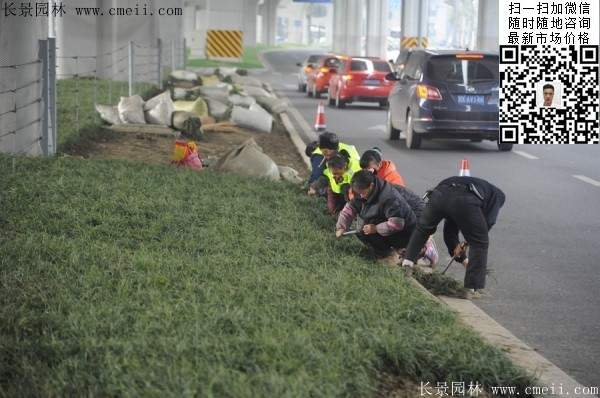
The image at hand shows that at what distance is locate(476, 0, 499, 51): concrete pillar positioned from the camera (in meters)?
52.4

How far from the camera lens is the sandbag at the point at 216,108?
77.4 ft

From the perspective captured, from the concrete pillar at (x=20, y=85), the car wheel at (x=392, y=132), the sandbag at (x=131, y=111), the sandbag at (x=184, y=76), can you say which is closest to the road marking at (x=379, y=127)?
the car wheel at (x=392, y=132)

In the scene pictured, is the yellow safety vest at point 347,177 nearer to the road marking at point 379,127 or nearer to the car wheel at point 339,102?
the road marking at point 379,127

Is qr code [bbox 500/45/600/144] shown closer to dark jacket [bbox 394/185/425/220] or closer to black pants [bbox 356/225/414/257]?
dark jacket [bbox 394/185/425/220]

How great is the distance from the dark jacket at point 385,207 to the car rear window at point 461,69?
1158 centimetres

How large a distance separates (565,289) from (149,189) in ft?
14.0

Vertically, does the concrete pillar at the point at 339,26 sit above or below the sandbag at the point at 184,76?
above

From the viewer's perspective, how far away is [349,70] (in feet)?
114

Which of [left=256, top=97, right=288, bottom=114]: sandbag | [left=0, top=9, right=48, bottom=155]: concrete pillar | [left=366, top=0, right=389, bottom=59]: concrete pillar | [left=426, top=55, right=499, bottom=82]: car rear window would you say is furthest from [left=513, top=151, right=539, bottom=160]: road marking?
[left=366, top=0, right=389, bottom=59]: concrete pillar

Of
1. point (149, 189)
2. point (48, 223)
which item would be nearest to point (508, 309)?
point (48, 223)

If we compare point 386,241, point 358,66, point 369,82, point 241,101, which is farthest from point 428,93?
point 358,66

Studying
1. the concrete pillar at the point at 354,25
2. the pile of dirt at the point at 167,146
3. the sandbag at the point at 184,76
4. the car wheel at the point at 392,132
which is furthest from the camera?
the concrete pillar at the point at 354,25

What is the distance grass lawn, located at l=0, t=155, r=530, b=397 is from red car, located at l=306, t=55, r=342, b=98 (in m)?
29.6

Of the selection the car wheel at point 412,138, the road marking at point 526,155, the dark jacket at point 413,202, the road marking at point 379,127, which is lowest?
the road marking at point 379,127
